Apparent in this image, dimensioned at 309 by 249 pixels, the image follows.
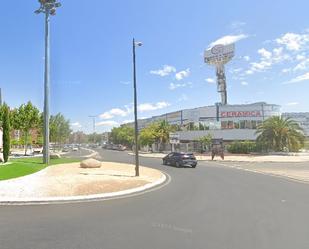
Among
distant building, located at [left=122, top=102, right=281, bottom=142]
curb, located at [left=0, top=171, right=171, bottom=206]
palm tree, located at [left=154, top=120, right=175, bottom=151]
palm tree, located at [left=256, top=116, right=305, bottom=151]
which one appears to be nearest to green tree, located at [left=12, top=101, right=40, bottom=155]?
palm tree, located at [left=154, top=120, right=175, bottom=151]

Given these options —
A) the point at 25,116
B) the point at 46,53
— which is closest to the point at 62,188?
the point at 46,53

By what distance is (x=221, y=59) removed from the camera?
8362 cm

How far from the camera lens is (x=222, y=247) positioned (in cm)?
716

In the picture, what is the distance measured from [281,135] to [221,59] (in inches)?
1349

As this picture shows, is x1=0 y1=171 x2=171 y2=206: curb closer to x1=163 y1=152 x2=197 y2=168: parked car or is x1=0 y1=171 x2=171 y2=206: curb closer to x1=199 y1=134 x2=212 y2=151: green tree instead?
x1=163 y1=152 x2=197 y2=168: parked car

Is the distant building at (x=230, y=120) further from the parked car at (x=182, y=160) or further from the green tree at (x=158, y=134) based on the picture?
the parked car at (x=182, y=160)

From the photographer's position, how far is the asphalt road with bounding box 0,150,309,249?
7.45 meters

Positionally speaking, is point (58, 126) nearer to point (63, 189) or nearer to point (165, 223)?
point (63, 189)

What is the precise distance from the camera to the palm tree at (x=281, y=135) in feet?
178

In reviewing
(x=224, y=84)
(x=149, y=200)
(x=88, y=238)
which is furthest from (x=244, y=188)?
(x=224, y=84)

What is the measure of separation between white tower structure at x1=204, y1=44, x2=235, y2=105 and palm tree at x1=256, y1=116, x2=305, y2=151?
26.6m

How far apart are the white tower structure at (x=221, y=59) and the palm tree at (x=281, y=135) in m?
26.6

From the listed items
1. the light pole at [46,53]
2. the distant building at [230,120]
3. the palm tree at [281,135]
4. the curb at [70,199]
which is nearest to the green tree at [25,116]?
the light pole at [46,53]

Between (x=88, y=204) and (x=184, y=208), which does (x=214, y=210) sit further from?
(x=88, y=204)
